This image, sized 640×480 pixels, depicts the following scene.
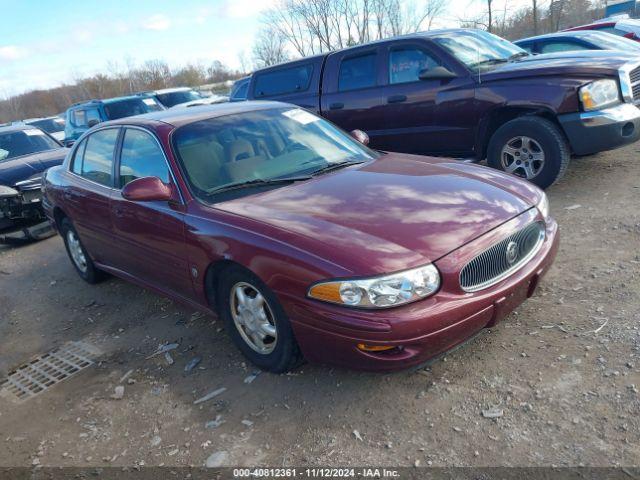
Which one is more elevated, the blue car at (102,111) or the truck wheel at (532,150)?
the blue car at (102,111)

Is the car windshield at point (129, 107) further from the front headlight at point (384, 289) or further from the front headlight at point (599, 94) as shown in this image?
the front headlight at point (384, 289)

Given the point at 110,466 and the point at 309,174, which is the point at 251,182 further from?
the point at 110,466

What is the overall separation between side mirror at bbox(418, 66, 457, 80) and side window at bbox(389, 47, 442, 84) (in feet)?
0.73

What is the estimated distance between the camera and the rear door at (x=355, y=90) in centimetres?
673

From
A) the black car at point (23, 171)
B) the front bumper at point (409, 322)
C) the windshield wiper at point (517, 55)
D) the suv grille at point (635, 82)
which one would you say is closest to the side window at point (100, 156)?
the front bumper at point (409, 322)

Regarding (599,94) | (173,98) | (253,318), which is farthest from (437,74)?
(173,98)

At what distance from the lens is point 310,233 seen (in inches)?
109

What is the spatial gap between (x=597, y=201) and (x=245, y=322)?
156 inches

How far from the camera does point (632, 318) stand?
3152 millimetres

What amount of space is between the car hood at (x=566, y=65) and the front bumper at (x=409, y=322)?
3.31 metres

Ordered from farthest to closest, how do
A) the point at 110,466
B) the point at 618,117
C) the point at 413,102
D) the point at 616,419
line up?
1. the point at 413,102
2. the point at 618,117
3. the point at 110,466
4. the point at 616,419

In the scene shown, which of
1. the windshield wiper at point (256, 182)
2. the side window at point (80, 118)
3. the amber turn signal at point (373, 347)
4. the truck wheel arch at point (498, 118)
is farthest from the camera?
the side window at point (80, 118)

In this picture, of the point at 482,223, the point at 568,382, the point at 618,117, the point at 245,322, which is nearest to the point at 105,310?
the point at 245,322

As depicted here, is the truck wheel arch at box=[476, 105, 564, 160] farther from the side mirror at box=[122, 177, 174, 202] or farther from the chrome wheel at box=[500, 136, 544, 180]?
the side mirror at box=[122, 177, 174, 202]
